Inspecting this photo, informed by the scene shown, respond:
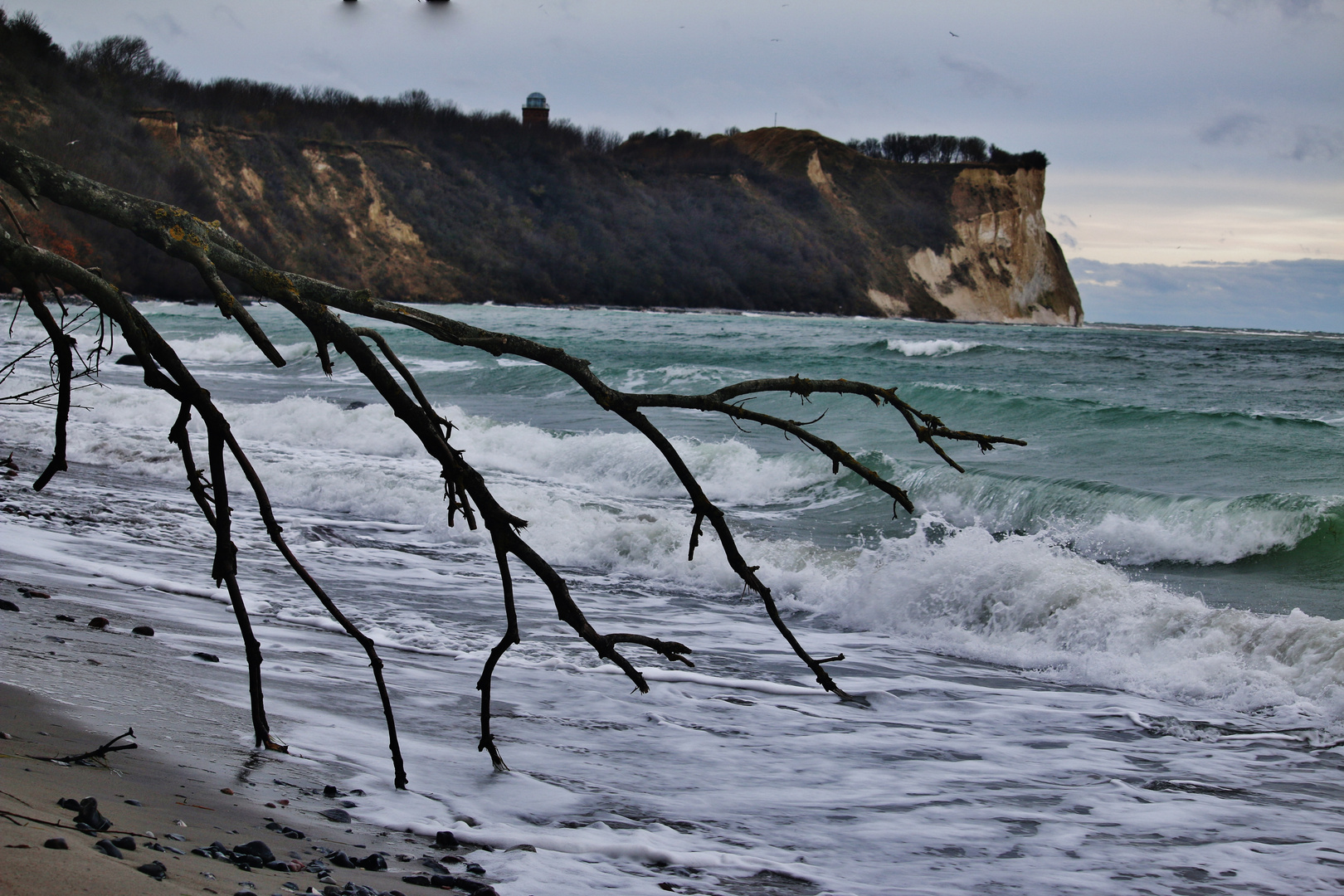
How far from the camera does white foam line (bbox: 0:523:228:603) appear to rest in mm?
5504

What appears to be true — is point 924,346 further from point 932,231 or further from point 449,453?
point 932,231

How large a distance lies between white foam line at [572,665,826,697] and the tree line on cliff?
56.1m

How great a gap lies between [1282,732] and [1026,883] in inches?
96.9

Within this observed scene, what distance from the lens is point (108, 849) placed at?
199 centimetres

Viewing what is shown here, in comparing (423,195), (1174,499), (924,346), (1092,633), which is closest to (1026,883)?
(1092,633)

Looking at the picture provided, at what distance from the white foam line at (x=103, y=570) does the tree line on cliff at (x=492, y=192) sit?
5326cm

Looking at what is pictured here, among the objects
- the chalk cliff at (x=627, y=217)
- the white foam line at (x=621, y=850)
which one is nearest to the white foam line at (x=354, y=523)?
the white foam line at (x=621, y=850)

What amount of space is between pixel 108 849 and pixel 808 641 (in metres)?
4.56

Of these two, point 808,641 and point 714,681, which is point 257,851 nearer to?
point 714,681

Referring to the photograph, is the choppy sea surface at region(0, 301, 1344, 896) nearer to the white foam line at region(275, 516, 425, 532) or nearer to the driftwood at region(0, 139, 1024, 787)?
the white foam line at region(275, 516, 425, 532)

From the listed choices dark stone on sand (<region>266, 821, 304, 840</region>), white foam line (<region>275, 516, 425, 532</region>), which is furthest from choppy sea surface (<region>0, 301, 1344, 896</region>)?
dark stone on sand (<region>266, 821, 304, 840</region>)

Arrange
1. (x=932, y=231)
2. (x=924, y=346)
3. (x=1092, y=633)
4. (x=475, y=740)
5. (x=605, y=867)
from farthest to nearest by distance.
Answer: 1. (x=932, y=231)
2. (x=924, y=346)
3. (x=1092, y=633)
4. (x=475, y=740)
5. (x=605, y=867)

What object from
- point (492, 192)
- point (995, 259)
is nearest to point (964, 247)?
point (995, 259)

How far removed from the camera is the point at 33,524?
6.64 metres
